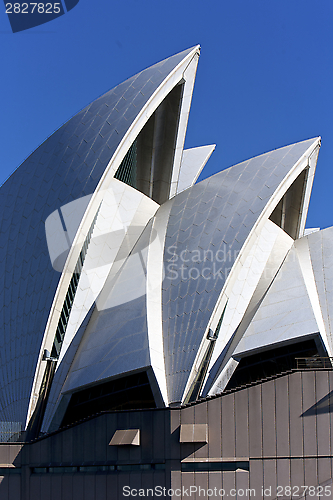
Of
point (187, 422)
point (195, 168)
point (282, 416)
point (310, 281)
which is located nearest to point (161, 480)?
point (187, 422)

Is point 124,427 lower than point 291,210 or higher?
lower

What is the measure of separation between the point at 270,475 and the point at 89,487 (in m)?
6.18

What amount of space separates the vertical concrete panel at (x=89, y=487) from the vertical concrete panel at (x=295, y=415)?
6783mm

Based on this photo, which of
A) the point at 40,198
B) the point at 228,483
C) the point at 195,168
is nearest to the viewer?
the point at 228,483

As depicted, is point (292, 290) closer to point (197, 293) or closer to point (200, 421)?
point (197, 293)

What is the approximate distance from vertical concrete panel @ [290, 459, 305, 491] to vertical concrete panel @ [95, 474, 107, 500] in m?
6.19

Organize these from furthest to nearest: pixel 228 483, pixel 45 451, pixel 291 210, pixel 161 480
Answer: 1. pixel 291 210
2. pixel 45 451
3. pixel 161 480
4. pixel 228 483

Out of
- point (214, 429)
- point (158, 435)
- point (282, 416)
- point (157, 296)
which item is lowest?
point (158, 435)

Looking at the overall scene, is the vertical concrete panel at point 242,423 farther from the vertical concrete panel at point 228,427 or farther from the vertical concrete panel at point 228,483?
the vertical concrete panel at point 228,483

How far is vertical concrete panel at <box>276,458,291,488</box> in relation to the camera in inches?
674

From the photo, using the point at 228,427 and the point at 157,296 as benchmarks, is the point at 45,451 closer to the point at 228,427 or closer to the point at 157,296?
the point at 228,427

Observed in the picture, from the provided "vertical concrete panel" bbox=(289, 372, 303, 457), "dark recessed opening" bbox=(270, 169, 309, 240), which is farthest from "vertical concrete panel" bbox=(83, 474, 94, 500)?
"dark recessed opening" bbox=(270, 169, 309, 240)

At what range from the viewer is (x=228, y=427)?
18.0 meters

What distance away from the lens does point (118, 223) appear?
87.8 feet
